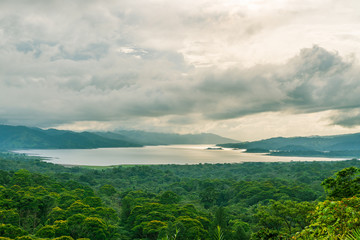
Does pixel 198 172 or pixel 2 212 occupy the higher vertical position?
pixel 2 212

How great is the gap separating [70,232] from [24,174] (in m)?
45.2

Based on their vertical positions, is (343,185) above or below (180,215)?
above

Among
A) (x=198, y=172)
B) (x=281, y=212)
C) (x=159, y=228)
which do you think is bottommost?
(x=198, y=172)

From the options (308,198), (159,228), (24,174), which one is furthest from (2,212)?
(308,198)

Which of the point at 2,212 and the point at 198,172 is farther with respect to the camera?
the point at 198,172

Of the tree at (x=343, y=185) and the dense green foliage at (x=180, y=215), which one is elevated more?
the tree at (x=343, y=185)

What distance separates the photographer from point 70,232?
3045cm

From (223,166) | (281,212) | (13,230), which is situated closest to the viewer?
(13,230)

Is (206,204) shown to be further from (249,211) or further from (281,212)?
(281,212)

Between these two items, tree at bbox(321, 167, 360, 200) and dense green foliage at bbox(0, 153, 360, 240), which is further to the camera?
tree at bbox(321, 167, 360, 200)

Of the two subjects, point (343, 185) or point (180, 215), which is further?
point (180, 215)

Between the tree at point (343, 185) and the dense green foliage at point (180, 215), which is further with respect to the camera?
the tree at point (343, 185)

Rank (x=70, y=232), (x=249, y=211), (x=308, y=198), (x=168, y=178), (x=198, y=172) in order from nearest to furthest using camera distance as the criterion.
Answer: (x=70, y=232) < (x=249, y=211) < (x=308, y=198) < (x=168, y=178) < (x=198, y=172)

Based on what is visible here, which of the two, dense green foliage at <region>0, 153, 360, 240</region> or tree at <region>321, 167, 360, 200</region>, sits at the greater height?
tree at <region>321, 167, 360, 200</region>
